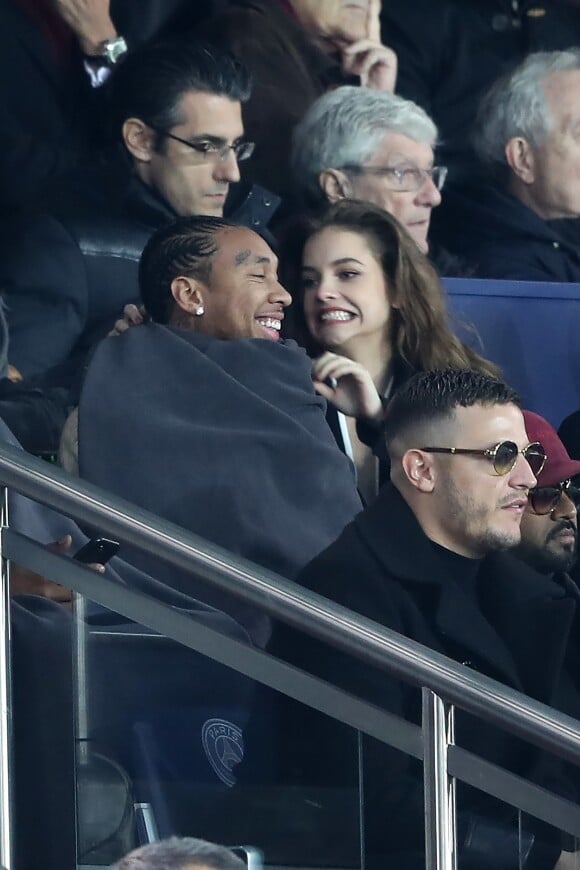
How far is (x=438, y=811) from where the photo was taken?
1940 mm

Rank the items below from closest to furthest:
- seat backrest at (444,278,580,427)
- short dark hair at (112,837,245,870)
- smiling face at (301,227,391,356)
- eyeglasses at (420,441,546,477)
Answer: short dark hair at (112,837,245,870) → eyeglasses at (420,441,546,477) → smiling face at (301,227,391,356) → seat backrest at (444,278,580,427)

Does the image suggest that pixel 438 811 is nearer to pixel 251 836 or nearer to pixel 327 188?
pixel 251 836

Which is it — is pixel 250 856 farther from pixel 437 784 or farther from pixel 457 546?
pixel 457 546

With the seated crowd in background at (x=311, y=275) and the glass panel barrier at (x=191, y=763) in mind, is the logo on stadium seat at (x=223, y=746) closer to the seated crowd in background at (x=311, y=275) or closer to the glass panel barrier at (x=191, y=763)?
the glass panel barrier at (x=191, y=763)

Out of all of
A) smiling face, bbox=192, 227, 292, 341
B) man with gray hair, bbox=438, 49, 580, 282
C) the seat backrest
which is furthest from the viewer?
man with gray hair, bbox=438, 49, 580, 282

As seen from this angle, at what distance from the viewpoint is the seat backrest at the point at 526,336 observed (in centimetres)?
337

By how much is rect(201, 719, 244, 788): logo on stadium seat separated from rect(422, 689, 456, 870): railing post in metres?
0.23

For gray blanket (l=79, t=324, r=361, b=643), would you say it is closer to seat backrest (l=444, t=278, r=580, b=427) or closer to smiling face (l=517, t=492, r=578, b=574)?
smiling face (l=517, t=492, r=578, b=574)

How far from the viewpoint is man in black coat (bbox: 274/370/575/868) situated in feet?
8.80

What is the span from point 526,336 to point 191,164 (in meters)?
0.79

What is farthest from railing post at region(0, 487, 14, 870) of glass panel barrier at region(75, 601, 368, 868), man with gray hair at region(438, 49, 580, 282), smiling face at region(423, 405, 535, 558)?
man with gray hair at region(438, 49, 580, 282)

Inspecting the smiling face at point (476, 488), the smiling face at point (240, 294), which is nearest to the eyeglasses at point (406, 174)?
the smiling face at point (240, 294)

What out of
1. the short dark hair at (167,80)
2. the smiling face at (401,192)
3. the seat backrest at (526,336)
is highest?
the short dark hair at (167,80)

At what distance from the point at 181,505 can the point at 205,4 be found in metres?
1.26
